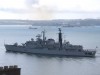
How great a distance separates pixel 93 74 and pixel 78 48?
70.8ft

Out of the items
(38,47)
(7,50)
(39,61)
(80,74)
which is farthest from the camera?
(7,50)

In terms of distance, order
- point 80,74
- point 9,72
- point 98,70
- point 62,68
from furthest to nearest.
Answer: point 62,68 → point 98,70 → point 80,74 → point 9,72

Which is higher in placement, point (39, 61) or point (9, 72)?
point (9, 72)

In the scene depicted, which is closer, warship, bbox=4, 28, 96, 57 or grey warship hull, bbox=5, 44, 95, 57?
grey warship hull, bbox=5, 44, 95, 57

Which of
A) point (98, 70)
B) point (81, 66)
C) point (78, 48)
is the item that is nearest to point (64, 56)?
point (78, 48)

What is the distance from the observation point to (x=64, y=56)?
192ft

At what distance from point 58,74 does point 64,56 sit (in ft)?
67.4

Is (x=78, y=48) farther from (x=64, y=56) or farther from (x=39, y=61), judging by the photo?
(x=39, y=61)

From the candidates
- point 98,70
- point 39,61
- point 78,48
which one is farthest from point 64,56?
point 98,70

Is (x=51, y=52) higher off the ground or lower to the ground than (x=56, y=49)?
lower

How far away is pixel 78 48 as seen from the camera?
59.3 metres

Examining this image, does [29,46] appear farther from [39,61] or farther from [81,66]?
[81,66]

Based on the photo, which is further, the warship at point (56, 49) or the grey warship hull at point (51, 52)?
the warship at point (56, 49)

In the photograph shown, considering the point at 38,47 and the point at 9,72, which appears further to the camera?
the point at 38,47
